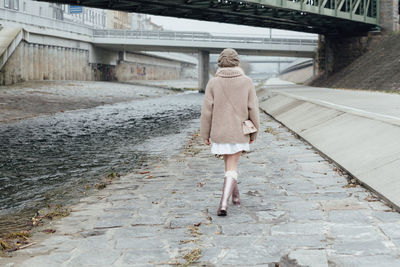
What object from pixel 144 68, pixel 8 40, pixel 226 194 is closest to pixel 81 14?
pixel 144 68

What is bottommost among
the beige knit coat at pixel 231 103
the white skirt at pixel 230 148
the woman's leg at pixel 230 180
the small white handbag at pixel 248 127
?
the woman's leg at pixel 230 180

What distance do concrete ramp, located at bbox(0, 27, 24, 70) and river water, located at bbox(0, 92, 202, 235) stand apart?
12.8 m

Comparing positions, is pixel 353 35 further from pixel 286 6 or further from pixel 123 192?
pixel 123 192

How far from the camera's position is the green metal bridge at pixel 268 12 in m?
27.1

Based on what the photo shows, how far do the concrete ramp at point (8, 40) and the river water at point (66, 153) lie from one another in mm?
12763

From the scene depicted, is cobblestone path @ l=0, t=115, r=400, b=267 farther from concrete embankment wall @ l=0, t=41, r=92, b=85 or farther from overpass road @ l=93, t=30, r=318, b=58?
overpass road @ l=93, t=30, r=318, b=58

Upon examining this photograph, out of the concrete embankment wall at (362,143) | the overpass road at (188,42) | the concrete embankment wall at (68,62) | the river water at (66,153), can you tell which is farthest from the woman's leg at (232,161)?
the overpass road at (188,42)

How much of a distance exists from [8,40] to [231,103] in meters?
29.8

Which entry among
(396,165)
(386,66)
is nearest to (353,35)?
(386,66)

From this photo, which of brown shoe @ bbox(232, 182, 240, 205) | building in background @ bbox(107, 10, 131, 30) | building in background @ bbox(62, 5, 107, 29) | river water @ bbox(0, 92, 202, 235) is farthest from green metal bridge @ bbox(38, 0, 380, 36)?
building in background @ bbox(107, 10, 131, 30)

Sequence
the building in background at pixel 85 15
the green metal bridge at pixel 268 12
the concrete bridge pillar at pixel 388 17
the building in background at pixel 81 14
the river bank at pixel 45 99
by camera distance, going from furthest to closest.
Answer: the building in background at pixel 85 15 → the building in background at pixel 81 14 → the concrete bridge pillar at pixel 388 17 → the green metal bridge at pixel 268 12 → the river bank at pixel 45 99

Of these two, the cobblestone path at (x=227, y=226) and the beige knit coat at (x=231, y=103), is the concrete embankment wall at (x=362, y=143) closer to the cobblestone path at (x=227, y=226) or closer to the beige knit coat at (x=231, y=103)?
the cobblestone path at (x=227, y=226)

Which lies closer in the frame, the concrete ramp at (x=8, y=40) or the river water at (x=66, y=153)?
the river water at (x=66, y=153)

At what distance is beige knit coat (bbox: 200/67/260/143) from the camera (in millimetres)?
5277
